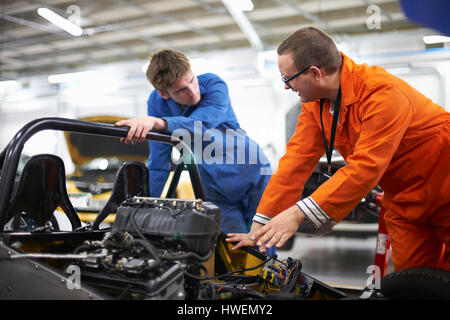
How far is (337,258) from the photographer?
5.17m

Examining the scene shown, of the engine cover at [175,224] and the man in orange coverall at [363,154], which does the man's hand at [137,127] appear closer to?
the engine cover at [175,224]

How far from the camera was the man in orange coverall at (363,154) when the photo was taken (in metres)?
1.55

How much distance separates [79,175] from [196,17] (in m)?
5.77

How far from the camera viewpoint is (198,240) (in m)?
1.37

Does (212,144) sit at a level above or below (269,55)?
below

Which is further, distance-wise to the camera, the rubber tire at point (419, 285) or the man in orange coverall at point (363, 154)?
the man in orange coverall at point (363, 154)

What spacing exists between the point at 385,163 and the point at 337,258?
3913mm

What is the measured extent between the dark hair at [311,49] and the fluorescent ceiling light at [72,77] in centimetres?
1184

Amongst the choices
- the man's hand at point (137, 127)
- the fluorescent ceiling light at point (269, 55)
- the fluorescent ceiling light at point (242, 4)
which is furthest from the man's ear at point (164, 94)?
the fluorescent ceiling light at point (269, 55)

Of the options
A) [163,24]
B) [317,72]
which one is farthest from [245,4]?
[317,72]

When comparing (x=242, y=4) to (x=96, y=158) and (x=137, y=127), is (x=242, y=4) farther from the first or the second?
(x=137, y=127)

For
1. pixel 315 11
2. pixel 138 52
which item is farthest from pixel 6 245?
pixel 138 52

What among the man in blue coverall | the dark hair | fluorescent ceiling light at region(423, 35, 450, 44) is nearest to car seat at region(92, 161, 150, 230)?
the man in blue coverall
